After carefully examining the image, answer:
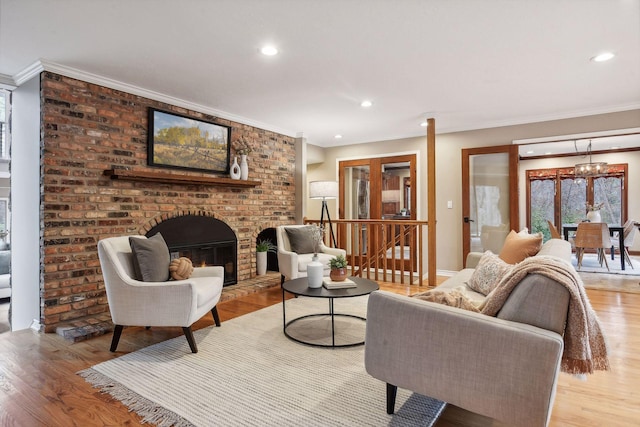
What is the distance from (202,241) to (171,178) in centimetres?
89

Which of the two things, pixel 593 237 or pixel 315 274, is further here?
pixel 593 237

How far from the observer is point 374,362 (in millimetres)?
1704

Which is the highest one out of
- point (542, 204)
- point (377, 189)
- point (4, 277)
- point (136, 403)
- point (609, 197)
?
point (377, 189)

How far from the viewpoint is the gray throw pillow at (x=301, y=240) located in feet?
15.3

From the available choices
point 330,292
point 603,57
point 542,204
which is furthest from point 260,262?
point 542,204

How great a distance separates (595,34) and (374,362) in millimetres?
2785

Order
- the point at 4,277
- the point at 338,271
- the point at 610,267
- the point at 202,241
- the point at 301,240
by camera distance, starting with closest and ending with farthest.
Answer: the point at 338,271 < the point at 202,241 < the point at 4,277 < the point at 301,240 < the point at 610,267

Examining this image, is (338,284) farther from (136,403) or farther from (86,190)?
(86,190)

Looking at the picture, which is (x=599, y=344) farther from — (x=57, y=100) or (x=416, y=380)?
(x=57, y=100)

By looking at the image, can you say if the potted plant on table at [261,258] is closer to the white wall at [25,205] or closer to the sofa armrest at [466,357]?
the white wall at [25,205]

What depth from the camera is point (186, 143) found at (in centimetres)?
414

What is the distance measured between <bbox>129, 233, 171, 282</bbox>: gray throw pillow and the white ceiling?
153 centimetres

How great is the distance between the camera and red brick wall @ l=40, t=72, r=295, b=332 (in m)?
3.02

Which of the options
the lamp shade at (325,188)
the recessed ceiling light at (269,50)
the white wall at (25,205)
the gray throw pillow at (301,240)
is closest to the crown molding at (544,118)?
the lamp shade at (325,188)
